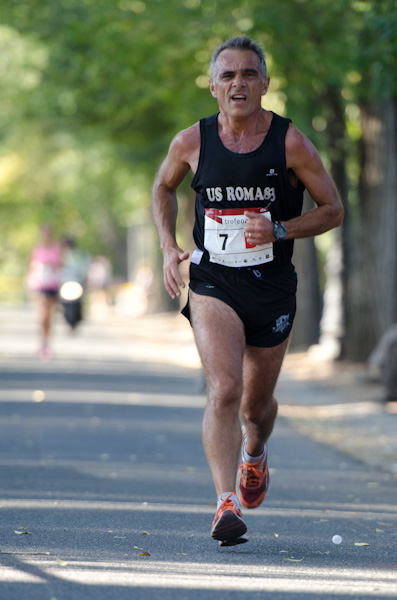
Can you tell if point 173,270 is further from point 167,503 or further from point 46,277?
point 46,277

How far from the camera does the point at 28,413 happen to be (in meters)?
12.6

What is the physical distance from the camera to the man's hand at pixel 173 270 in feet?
19.5

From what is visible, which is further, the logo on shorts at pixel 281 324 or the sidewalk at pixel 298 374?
the sidewalk at pixel 298 374

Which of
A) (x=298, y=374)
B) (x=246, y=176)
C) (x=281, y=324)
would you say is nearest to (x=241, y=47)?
(x=246, y=176)

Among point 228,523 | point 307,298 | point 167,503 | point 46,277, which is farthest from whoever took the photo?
point 307,298

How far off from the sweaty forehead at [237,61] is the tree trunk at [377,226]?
10.7 metres

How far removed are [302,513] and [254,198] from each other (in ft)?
6.59

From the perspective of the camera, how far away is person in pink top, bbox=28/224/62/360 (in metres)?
20.2

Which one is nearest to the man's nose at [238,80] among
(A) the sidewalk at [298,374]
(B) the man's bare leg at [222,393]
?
(B) the man's bare leg at [222,393]

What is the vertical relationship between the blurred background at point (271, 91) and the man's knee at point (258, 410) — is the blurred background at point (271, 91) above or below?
above

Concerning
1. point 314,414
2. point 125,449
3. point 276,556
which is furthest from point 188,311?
point 314,414

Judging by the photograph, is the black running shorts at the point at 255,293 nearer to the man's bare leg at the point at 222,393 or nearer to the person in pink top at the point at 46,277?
the man's bare leg at the point at 222,393

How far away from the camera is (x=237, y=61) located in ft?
19.6

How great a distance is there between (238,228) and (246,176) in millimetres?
229
